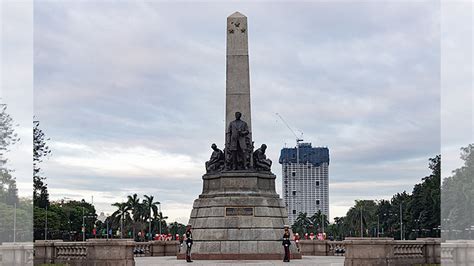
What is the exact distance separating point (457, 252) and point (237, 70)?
87.8 ft

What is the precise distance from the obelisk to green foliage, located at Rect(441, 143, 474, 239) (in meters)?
24.7

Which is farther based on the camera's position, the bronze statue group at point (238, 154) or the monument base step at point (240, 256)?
the bronze statue group at point (238, 154)

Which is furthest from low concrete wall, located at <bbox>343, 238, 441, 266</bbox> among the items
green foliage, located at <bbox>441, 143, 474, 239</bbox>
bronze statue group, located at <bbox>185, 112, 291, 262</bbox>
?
green foliage, located at <bbox>441, 143, 474, 239</bbox>

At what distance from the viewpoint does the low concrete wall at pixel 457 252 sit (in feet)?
30.6

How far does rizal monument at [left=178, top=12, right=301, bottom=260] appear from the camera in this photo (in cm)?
3141

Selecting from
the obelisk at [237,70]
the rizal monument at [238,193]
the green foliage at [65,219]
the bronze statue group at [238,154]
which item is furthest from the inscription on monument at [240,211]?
the green foliage at [65,219]

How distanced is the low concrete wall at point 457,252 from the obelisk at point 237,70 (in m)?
25.9

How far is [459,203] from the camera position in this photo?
10.2m

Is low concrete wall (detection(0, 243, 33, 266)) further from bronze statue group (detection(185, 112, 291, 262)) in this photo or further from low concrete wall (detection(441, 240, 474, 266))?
bronze statue group (detection(185, 112, 291, 262))

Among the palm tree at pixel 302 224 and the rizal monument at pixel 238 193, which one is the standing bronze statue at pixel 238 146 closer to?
the rizal monument at pixel 238 193

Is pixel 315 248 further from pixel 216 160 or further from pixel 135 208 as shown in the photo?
pixel 135 208

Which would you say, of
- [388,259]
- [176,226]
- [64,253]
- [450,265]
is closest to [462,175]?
[450,265]

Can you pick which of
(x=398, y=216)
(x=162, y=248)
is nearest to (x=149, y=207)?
(x=398, y=216)

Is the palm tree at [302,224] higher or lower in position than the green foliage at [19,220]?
lower
